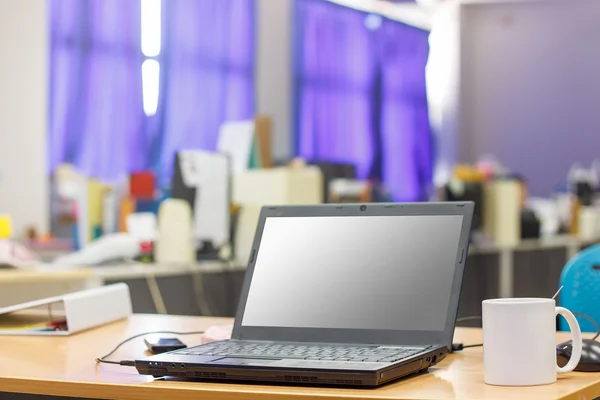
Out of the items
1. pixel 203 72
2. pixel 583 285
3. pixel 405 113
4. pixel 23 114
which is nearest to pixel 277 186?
pixel 23 114

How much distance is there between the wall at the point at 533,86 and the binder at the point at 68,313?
804 cm

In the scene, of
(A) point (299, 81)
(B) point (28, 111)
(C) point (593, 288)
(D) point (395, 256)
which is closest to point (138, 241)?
(B) point (28, 111)

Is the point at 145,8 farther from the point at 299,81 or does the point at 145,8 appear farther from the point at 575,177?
the point at 575,177

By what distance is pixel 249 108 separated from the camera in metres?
7.14

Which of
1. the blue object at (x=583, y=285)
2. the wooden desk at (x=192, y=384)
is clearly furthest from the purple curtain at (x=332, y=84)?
the wooden desk at (x=192, y=384)

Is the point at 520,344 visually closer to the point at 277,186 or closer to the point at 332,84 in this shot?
the point at 277,186

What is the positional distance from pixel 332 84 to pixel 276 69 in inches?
32.3

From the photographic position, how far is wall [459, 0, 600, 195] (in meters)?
9.19

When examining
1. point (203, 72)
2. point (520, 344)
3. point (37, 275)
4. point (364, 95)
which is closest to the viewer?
point (520, 344)

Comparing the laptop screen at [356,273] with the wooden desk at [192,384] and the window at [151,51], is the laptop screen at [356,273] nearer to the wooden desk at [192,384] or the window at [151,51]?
the wooden desk at [192,384]

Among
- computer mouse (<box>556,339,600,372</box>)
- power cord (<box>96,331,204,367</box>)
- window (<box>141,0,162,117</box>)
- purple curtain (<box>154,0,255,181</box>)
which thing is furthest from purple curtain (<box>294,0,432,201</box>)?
computer mouse (<box>556,339,600,372</box>)

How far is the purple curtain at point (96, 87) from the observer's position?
556 cm

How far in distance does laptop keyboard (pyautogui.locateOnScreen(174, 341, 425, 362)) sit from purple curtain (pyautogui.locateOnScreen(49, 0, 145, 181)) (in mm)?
4487

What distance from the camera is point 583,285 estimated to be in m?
1.92
